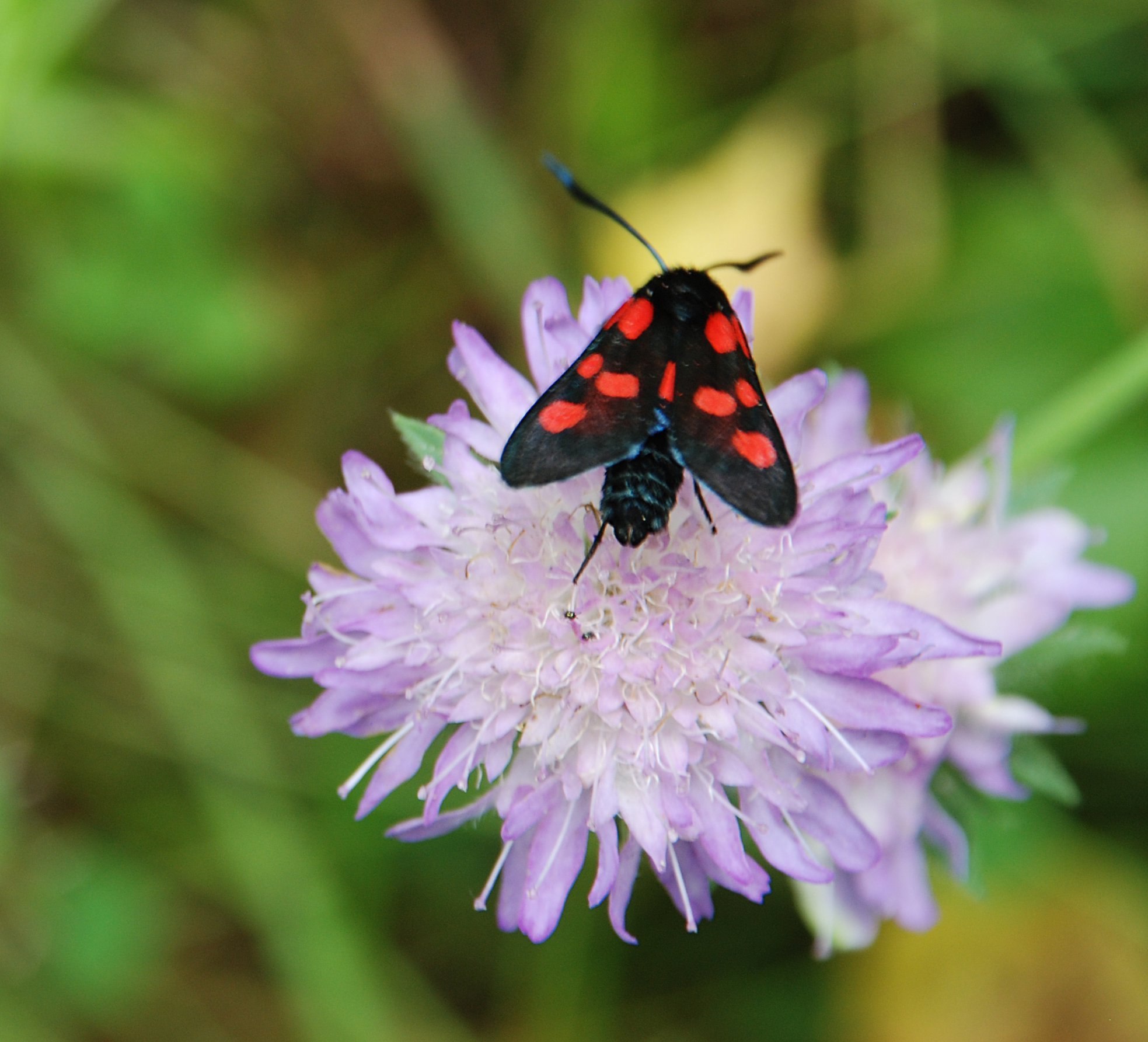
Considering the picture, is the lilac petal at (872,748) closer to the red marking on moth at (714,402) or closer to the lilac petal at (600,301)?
the red marking on moth at (714,402)

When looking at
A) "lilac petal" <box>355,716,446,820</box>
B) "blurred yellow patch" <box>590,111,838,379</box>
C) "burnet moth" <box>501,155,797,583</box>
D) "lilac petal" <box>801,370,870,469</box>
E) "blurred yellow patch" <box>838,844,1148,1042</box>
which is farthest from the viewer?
"blurred yellow patch" <box>590,111,838,379</box>

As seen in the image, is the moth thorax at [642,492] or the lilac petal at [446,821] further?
→ the lilac petal at [446,821]

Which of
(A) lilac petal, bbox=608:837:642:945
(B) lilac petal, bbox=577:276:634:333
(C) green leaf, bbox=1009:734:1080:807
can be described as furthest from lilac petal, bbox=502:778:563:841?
(C) green leaf, bbox=1009:734:1080:807

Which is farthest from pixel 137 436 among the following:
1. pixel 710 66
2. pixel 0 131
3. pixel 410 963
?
pixel 710 66

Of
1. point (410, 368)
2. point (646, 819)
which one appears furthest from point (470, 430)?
point (410, 368)

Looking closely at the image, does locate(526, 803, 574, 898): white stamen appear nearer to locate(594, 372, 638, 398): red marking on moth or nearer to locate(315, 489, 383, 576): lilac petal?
locate(315, 489, 383, 576): lilac petal

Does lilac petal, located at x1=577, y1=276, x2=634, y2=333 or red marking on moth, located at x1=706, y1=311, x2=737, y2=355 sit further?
lilac petal, located at x1=577, y1=276, x2=634, y2=333

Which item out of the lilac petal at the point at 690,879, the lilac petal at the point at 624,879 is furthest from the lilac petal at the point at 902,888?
the lilac petal at the point at 624,879
